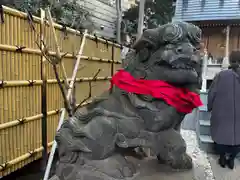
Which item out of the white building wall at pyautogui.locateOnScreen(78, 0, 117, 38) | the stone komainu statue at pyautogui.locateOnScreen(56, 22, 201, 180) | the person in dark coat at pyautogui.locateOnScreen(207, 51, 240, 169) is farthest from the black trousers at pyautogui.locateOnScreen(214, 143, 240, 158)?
the white building wall at pyautogui.locateOnScreen(78, 0, 117, 38)

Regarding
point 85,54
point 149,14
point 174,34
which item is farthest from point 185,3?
point 174,34

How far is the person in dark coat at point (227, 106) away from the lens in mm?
3146

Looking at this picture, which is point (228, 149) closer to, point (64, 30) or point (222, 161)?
point (222, 161)

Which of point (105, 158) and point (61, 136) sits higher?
point (61, 136)

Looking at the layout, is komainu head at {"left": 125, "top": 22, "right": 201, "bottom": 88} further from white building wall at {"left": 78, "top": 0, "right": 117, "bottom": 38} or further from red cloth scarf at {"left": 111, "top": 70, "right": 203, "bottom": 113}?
white building wall at {"left": 78, "top": 0, "right": 117, "bottom": 38}

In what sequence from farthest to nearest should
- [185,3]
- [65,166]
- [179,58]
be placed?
[185,3]
[65,166]
[179,58]

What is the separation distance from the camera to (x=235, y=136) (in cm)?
314

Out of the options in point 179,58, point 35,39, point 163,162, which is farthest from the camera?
point 35,39

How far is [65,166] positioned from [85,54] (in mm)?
2674

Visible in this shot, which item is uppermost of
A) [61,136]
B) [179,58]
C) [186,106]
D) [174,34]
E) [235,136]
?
[174,34]

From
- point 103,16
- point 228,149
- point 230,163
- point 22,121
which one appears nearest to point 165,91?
point 22,121

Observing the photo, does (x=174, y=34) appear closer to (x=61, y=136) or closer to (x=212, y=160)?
(x=61, y=136)

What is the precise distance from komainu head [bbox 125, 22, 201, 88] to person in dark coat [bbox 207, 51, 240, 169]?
1888mm

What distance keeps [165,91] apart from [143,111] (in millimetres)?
157
